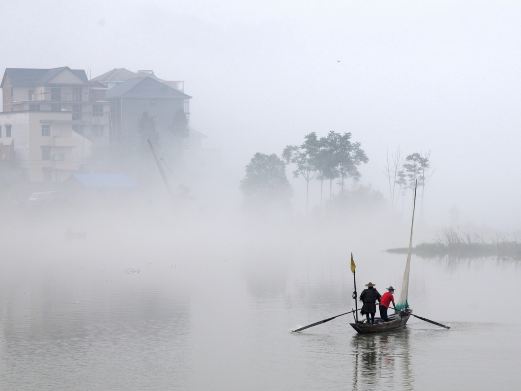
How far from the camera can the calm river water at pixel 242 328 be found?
35250 millimetres

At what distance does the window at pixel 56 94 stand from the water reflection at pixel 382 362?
122 metres

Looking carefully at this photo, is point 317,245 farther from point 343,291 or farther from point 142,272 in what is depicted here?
point 343,291

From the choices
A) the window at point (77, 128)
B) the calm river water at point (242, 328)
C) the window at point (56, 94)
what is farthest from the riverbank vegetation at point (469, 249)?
the window at point (56, 94)

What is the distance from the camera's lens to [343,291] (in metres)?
62.1

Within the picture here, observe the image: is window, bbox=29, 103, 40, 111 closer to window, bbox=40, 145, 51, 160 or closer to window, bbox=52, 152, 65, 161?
window, bbox=40, 145, 51, 160

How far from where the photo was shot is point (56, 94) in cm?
15912

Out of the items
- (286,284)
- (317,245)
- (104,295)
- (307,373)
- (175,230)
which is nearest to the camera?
(307,373)

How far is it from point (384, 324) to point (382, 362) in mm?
5507

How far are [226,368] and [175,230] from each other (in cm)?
10049

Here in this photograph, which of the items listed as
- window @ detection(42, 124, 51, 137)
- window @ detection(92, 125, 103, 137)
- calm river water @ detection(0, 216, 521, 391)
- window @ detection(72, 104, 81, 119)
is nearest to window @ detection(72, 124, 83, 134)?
window @ detection(72, 104, 81, 119)

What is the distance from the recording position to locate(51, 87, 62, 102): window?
158500mm

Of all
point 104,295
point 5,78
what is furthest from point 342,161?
point 104,295

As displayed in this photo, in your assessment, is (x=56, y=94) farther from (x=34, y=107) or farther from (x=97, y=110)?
(x=97, y=110)

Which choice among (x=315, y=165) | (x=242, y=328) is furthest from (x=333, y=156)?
(x=242, y=328)
